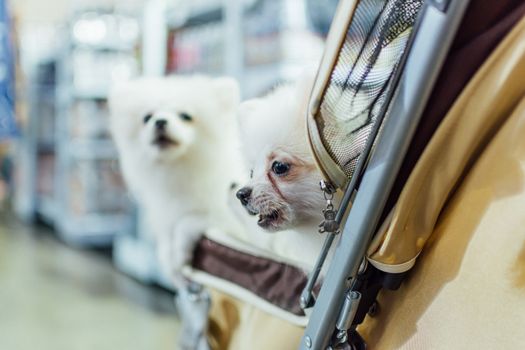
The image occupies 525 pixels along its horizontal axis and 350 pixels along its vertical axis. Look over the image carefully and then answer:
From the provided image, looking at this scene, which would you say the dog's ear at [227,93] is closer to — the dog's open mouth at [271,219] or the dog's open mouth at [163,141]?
the dog's open mouth at [163,141]

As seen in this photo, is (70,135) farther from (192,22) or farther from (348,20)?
(348,20)

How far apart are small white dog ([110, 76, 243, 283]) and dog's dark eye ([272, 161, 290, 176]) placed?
1.55 feet

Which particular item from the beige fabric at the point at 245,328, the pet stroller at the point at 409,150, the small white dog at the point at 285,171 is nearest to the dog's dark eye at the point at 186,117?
the beige fabric at the point at 245,328

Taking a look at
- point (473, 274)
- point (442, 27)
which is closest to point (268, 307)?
point (473, 274)

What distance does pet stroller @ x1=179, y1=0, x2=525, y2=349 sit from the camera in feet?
1.34

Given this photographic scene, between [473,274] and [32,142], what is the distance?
14.2 ft

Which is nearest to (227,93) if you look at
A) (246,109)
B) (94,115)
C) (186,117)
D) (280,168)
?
(186,117)

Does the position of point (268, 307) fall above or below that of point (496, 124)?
below

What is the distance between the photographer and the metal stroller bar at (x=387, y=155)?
0.39 metres

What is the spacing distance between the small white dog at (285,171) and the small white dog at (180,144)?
1.45ft

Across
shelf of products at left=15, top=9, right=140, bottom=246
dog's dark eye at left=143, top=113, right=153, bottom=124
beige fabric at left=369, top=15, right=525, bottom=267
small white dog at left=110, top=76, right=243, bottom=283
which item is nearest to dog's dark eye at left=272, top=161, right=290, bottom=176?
beige fabric at left=369, top=15, right=525, bottom=267

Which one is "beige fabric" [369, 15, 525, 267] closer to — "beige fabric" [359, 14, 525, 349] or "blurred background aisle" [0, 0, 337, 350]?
"beige fabric" [359, 14, 525, 349]

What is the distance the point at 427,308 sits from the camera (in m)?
0.46

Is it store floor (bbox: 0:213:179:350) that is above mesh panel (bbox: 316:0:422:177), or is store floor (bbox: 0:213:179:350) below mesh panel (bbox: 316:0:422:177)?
below
